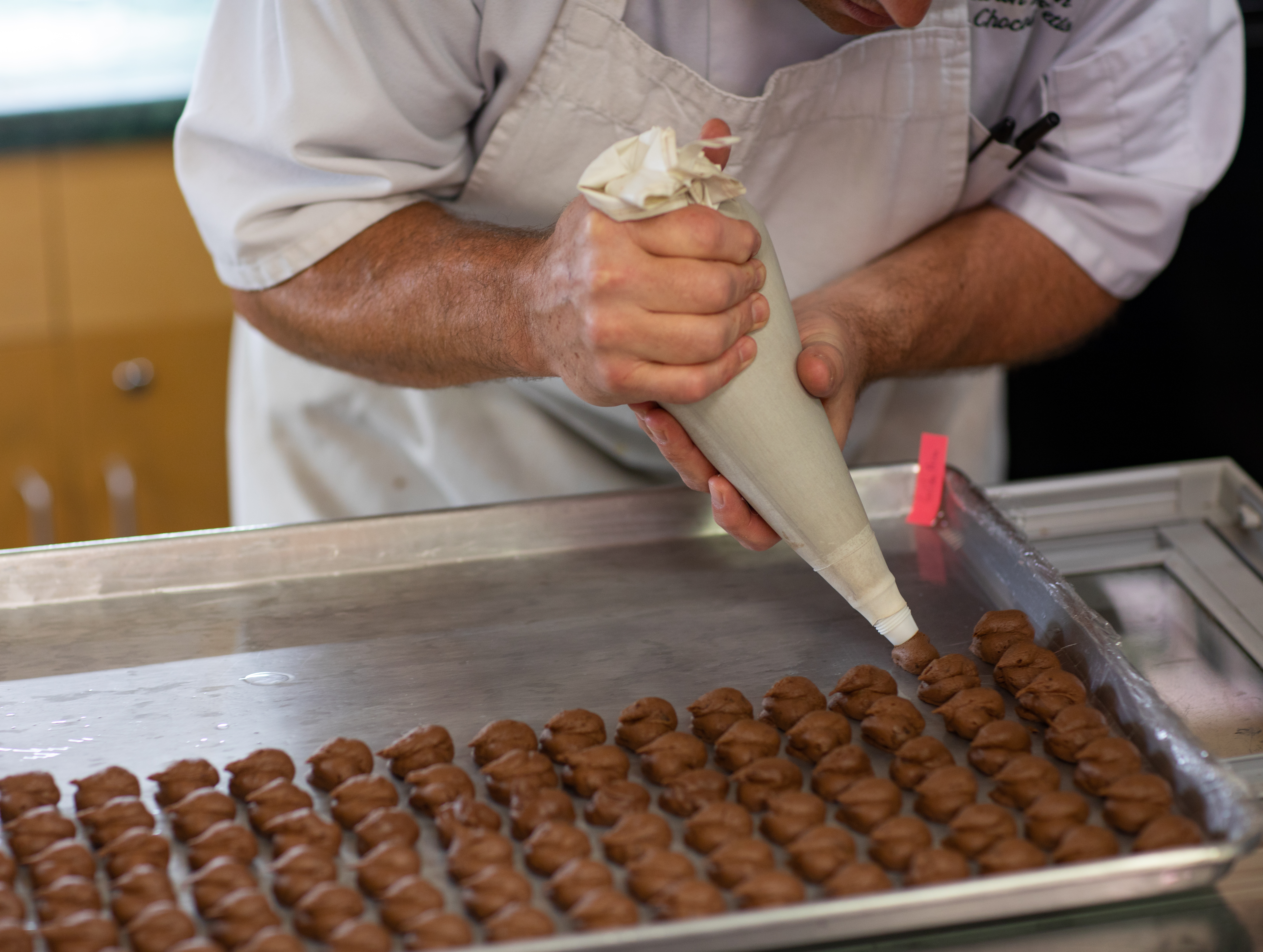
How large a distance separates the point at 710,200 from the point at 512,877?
0.52 metres

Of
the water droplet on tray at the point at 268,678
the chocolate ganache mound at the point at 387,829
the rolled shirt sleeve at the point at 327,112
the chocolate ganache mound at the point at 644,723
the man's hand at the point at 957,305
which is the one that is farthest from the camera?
the man's hand at the point at 957,305

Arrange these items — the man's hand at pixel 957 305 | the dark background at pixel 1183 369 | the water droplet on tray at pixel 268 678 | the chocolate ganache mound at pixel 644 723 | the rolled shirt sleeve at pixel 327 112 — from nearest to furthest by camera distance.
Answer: the chocolate ganache mound at pixel 644 723 → the water droplet on tray at pixel 268 678 → the rolled shirt sleeve at pixel 327 112 → the man's hand at pixel 957 305 → the dark background at pixel 1183 369

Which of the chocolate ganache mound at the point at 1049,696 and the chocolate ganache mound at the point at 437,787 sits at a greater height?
the chocolate ganache mound at the point at 1049,696

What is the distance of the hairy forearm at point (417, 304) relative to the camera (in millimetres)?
1164

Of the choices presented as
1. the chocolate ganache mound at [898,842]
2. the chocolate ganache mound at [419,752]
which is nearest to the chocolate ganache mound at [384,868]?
the chocolate ganache mound at [419,752]

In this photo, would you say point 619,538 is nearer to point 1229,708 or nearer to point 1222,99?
point 1229,708

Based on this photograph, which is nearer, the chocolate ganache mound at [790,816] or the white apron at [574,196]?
the chocolate ganache mound at [790,816]

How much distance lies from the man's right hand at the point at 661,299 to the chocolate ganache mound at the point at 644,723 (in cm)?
24

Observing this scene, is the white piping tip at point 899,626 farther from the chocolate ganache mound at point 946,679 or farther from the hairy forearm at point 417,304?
the hairy forearm at point 417,304

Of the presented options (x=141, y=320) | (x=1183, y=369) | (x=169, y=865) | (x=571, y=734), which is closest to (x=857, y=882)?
(x=571, y=734)

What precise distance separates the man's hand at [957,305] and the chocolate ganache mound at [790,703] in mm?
219

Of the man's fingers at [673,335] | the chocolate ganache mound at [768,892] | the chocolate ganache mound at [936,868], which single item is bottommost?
the chocolate ganache mound at [768,892]

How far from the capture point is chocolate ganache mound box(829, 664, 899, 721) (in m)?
1.03

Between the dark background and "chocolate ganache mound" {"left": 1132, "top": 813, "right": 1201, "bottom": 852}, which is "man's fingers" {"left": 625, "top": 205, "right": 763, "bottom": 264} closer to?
"chocolate ganache mound" {"left": 1132, "top": 813, "right": 1201, "bottom": 852}
